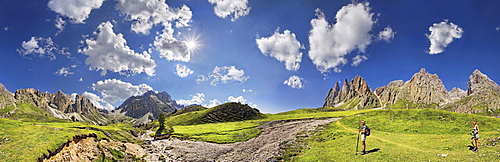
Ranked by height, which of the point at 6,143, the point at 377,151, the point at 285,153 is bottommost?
the point at 285,153

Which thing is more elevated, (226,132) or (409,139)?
(409,139)

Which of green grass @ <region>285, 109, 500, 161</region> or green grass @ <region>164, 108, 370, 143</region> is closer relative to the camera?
green grass @ <region>285, 109, 500, 161</region>

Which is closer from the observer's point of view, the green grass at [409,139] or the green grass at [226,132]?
the green grass at [409,139]

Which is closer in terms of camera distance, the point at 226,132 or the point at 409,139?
the point at 409,139

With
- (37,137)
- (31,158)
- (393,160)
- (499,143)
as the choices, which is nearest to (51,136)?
(37,137)

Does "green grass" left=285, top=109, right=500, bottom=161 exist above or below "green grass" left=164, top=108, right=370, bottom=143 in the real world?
above

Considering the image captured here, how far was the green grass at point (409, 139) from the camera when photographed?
2495 cm

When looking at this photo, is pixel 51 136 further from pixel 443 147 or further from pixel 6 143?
pixel 443 147

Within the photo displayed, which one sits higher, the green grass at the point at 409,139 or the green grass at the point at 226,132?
the green grass at the point at 409,139

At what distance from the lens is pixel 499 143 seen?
82.5 feet

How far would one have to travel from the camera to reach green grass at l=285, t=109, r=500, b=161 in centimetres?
2495

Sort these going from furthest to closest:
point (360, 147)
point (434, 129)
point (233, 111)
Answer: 1. point (233, 111)
2. point (434, 129)
3. point (360, 147)

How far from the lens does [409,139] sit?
3766 cm

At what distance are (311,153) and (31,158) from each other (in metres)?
35.4
